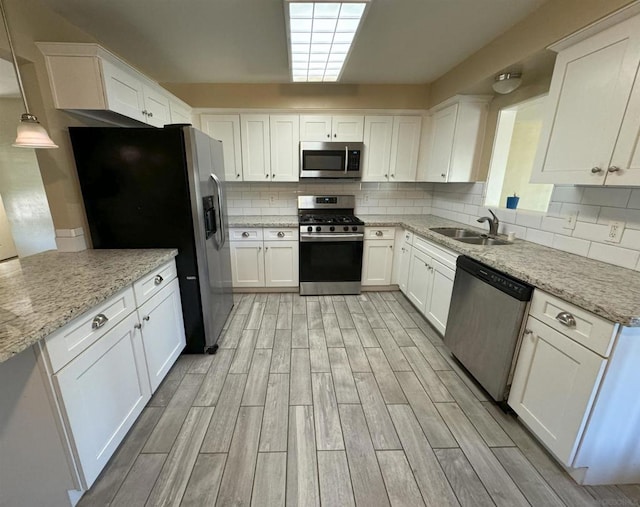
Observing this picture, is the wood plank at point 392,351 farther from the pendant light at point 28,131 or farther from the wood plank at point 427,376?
the pendant light at point 28,131

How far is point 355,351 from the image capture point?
2.33m

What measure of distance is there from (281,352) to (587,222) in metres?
2.41

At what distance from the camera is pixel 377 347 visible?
2387 millimetres

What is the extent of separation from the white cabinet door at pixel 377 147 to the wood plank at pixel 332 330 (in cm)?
181

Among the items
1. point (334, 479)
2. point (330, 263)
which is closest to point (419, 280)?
point (330, 263)

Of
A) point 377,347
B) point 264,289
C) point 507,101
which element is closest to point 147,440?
point 377,347

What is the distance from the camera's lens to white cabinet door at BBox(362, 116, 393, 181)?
335 cm

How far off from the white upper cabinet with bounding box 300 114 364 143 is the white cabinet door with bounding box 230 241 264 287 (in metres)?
1.49

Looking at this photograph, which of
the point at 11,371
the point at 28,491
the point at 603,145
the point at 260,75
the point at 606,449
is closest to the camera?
the point at 11,371

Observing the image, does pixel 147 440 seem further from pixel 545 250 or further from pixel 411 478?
pixel 545 250

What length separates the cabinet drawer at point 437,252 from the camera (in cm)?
223

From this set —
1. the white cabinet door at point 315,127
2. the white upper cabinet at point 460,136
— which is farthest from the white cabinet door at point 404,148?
the white cabinet door at point 315,127

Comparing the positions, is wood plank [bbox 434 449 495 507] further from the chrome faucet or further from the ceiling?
the ceiling

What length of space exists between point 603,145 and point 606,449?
1.50 meters
